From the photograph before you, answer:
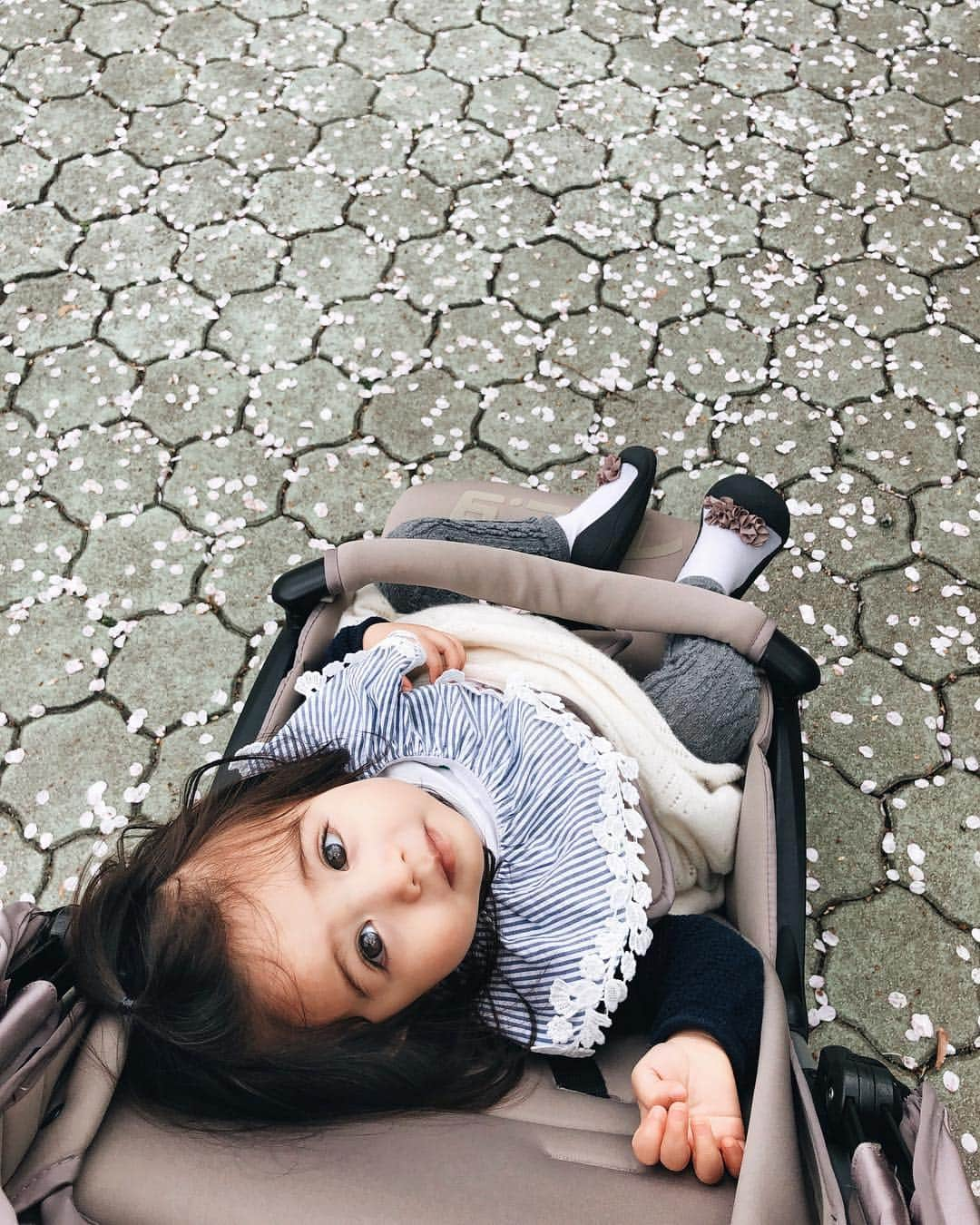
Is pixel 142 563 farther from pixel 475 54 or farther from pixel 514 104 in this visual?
pixel 475 54

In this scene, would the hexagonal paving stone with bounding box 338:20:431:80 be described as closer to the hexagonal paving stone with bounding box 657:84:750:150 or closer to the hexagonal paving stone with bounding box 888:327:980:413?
the hexagonal paving stone with bounding box 657:84:750:150

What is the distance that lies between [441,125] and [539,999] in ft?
8.85

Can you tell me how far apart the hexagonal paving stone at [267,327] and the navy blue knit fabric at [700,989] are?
6.02 ft

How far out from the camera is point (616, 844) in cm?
126

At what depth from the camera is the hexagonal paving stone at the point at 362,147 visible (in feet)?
9.64

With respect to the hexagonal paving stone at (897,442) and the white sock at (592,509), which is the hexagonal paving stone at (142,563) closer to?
the white sock at (592,509)

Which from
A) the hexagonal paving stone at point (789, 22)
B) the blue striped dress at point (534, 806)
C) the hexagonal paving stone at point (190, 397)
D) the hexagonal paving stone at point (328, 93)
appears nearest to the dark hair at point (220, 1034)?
the blue striped dress at point (534, 806)

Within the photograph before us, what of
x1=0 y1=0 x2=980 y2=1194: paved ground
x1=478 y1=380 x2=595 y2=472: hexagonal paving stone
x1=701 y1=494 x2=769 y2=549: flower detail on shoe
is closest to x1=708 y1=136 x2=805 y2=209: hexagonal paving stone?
x1=0 y1=0 x2=980 y2=1194: paved ground

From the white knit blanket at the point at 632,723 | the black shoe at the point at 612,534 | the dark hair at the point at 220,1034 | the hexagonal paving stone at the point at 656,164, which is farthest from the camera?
the hexagonal paving stone at the point at 656,164

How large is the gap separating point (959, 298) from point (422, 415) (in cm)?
145

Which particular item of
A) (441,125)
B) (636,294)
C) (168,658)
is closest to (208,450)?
(168,658)

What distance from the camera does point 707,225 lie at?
2.76 metres

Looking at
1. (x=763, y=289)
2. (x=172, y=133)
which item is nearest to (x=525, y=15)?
(x=172, y=133)

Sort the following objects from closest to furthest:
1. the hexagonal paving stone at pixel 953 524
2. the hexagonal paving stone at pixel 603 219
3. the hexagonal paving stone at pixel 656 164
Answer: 1. the hexagonal paving stone at pixel 953 524
2. the hexagonal paving stone at pixel 603 219
3. the hexagonal paving stone at pixel 656 164
